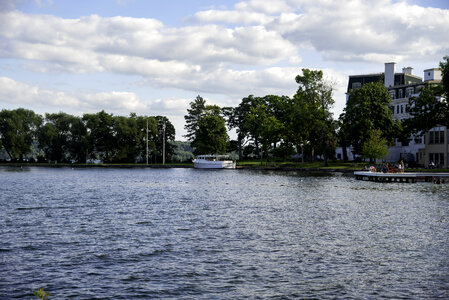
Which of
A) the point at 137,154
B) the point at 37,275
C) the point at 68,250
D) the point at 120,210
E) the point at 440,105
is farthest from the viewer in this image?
the point at 137,154

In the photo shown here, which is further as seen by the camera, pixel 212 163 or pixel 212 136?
pixel 212 136

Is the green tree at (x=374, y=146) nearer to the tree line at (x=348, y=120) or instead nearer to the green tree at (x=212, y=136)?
the tree line at (x=348, y=120)

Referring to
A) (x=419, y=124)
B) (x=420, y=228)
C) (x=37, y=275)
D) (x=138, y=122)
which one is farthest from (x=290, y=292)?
(x=138, y=122)

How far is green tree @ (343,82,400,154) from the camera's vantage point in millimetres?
96562

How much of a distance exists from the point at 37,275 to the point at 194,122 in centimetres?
15236

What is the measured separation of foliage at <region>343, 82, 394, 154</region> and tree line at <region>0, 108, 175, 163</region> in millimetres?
69448

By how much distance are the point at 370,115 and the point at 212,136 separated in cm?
6096

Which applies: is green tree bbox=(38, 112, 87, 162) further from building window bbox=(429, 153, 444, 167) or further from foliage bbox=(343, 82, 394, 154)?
building window bbox=(429, 153, 444, 167)

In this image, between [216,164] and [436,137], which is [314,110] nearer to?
[436,137]

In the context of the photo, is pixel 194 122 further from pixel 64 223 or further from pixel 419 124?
pixel 64 223

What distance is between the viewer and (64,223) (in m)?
30.2

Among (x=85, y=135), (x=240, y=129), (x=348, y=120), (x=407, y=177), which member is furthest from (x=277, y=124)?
(x=85, y=135)

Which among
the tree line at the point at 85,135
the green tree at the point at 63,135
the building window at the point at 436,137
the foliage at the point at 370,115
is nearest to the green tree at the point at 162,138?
the tree line at the point at 85,135

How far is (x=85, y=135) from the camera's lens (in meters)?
159
